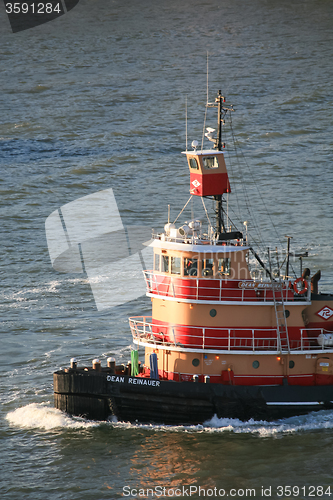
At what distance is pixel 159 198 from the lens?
51844 millimetres

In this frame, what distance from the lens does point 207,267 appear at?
23750mm

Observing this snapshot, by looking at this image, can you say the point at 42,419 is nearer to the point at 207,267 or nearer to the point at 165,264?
the point at 165,264

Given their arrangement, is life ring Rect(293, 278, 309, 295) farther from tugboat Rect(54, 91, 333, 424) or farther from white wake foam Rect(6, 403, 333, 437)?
white wake foam Rect(6, 403, 333, 437)

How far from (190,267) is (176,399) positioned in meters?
4.46

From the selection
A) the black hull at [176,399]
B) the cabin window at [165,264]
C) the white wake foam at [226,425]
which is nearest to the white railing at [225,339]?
the black hull at [176,399]

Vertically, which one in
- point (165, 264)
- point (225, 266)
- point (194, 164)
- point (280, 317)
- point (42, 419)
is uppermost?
point (194, 164)

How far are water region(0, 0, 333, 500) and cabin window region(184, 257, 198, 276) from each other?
5.07 m

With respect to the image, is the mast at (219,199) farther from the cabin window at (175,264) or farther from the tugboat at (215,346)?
the cabin window at (175,264)

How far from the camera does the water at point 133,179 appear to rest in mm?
21375

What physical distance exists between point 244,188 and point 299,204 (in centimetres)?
545

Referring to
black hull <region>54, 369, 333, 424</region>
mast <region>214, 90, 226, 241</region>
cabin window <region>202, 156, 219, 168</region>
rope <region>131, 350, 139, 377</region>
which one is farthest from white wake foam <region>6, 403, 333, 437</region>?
cabin window <region>202, 156, 219, 168</region>

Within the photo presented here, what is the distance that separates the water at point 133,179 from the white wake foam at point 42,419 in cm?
7

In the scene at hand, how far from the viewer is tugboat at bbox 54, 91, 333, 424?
914 inches

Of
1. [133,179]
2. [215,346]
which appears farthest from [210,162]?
[133,179]
